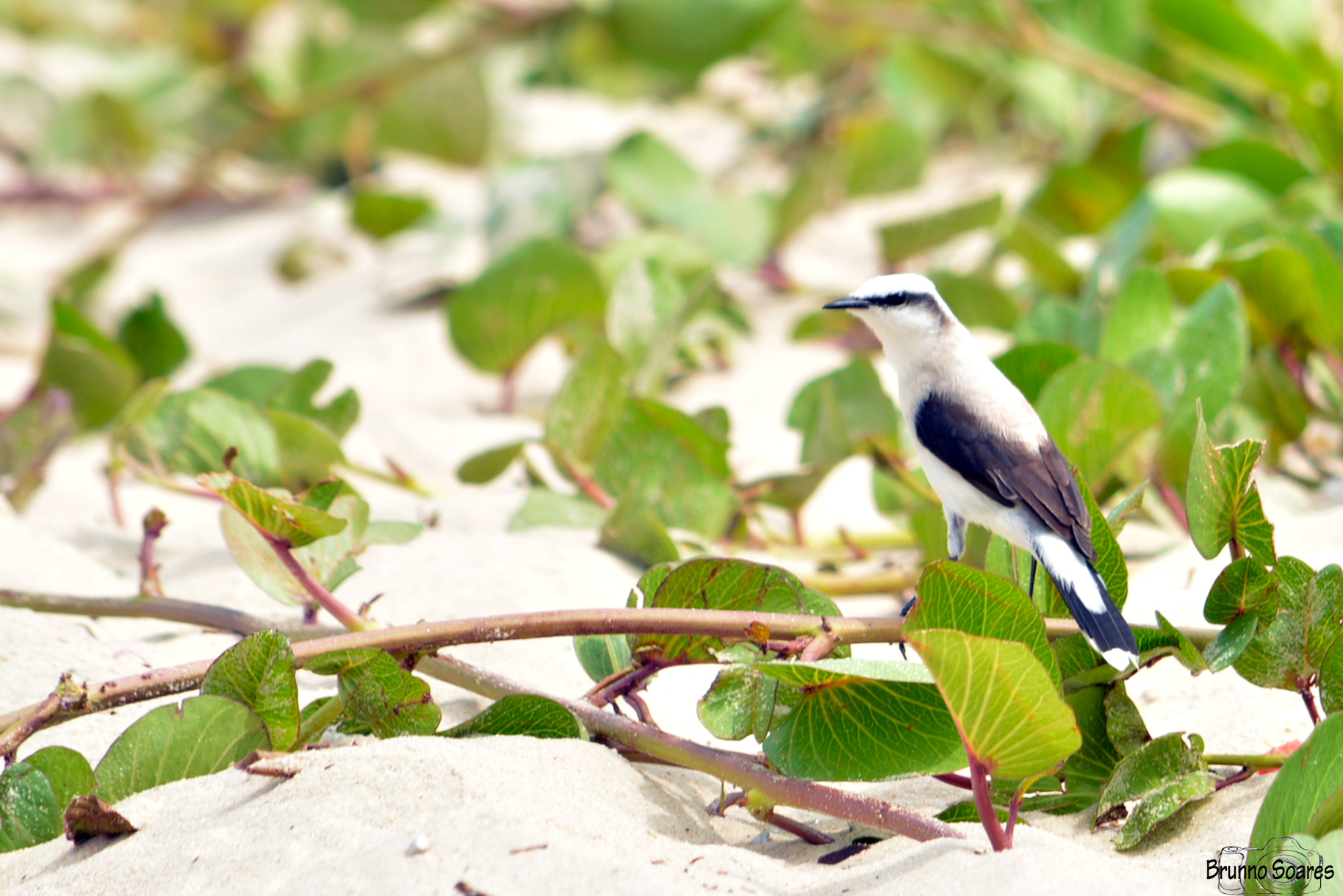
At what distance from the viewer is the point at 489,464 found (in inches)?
76.4

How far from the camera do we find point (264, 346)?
302 centimetres

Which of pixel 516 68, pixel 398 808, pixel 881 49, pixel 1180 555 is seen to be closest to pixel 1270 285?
pixel 1180 555

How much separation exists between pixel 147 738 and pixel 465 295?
4.38ft

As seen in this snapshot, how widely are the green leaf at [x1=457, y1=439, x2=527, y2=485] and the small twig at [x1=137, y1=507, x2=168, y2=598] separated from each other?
0.55 m

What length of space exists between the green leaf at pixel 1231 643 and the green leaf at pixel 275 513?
885 mm

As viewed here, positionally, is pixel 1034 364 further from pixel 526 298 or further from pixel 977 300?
pixel 526 298

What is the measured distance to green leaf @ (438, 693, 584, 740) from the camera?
47.4 inches

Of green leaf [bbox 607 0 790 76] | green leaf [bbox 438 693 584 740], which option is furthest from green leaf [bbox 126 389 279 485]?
green leaf [bbox 607 0 790 76]

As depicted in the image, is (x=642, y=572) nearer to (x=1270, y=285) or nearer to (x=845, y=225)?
(x=1270, y=285)

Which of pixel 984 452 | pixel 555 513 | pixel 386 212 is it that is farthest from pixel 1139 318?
pixel 386 212

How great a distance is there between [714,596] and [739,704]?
14cm

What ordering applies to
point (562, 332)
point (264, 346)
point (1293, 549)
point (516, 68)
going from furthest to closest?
1. point (516, 68)
2. point (264, 346)
3. point (562, 332)
4. point (1293, 549)

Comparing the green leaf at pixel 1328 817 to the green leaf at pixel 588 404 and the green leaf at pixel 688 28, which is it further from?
the green leaf at pixel 688 28

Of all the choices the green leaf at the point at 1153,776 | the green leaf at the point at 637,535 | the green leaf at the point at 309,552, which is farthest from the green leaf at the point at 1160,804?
the green leaf at the point at 309,552
